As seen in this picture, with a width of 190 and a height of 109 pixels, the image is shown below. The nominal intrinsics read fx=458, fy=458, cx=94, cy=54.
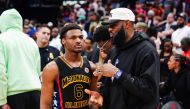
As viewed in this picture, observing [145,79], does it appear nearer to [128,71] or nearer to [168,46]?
[128,71]

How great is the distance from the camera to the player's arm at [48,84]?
4367mm

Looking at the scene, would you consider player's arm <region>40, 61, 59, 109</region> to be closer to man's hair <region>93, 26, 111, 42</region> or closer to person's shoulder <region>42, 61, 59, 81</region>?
person's shoulder <region>42, 61, 59, 81</region>

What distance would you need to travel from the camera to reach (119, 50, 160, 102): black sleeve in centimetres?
381

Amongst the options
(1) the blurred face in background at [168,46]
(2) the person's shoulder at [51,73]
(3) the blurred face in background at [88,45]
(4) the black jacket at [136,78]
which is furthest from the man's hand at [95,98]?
(1) the blurred face in background at [168,46]

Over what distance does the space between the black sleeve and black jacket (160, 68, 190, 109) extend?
2.54 meters

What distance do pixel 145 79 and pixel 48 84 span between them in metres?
1.01

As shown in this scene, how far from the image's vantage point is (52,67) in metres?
4.39

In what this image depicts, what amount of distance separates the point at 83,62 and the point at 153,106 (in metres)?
0.94

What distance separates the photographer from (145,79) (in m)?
3.86

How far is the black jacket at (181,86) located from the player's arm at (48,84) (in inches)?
102

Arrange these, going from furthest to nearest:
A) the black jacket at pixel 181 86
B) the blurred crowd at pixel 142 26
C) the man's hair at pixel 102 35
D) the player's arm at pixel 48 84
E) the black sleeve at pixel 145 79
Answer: the blurred crowd at pixel 142 26
the black jacket at pixel 181 86
the man's hair at pixel 102 35
the player's arm at pixel 48 84
the black sleeve at pixel 145 79

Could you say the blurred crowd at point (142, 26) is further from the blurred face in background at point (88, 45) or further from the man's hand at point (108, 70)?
the man's hand at point (108, 70)

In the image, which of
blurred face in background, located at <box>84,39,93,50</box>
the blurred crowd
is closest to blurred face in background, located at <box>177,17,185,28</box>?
the blurred crowd

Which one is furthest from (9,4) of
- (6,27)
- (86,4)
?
(6,27)
